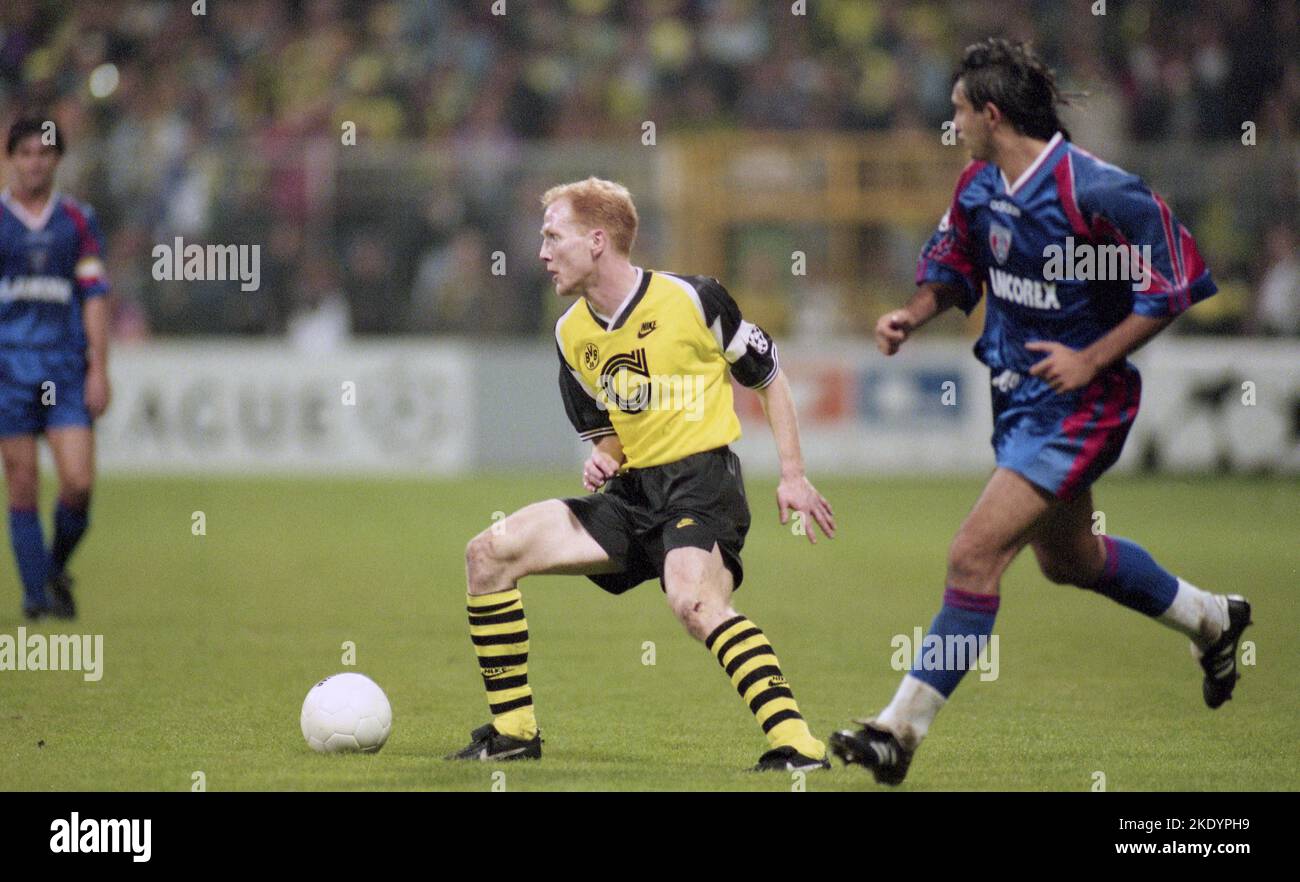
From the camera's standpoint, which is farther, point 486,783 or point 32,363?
point 32,363

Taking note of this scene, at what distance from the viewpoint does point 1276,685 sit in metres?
7.63

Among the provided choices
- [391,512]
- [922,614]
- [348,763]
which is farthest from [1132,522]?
[348,763]

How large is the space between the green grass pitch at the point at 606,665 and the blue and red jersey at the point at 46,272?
1.43 m

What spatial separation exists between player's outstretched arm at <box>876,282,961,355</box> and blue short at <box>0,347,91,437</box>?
16.0 ft

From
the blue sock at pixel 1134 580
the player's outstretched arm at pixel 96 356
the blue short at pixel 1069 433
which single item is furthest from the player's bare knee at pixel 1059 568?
the player's outstretched arm at pixel 96 356

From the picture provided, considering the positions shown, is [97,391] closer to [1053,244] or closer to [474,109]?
[1053,244]

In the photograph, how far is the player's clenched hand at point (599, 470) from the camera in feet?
19.9

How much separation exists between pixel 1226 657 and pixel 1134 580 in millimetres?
567

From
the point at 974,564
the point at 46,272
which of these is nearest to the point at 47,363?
the point at 46,272

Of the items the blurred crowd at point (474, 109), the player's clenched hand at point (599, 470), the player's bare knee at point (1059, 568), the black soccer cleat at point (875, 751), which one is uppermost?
the blurred crowd at point (474, 109)

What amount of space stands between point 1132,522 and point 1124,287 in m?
8.52

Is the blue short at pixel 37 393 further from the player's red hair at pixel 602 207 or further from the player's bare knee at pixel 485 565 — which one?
the player's red hair at pixel 602 207

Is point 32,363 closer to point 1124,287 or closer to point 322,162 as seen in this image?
point 1124,287

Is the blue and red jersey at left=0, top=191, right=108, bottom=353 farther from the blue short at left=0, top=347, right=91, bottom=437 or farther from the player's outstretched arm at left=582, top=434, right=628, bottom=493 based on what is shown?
the player's outstretched arm at left=582, top=434, right=628, bottom=493
